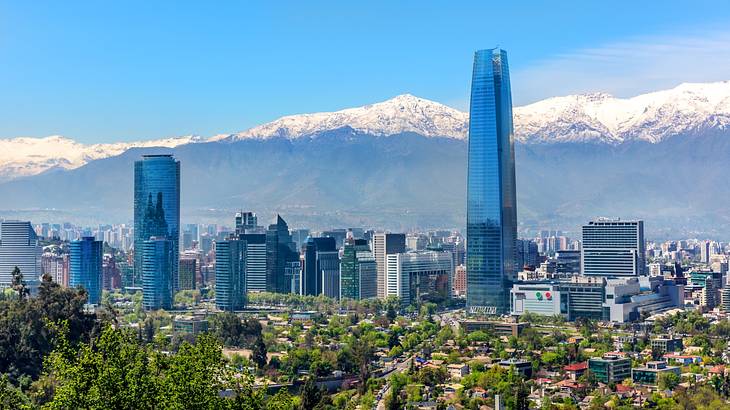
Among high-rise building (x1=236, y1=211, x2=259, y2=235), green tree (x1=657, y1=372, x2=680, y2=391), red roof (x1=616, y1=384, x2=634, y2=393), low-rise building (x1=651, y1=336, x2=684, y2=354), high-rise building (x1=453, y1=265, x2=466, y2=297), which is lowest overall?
red roof (x1=616, y1=384, x2=634, y2=393)

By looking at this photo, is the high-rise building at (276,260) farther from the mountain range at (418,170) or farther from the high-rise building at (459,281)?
the mountain range at (418,170)

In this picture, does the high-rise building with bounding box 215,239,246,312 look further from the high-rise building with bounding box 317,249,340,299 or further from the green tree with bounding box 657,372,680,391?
the green tree with bounding box 657,372,680,391

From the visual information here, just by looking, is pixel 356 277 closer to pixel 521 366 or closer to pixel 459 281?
pixel 459 281

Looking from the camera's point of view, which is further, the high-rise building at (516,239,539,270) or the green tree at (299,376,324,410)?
the high-rise building at (516,239,539,270)

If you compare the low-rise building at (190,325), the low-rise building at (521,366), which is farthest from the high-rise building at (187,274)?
the low-rise building at (521,366)

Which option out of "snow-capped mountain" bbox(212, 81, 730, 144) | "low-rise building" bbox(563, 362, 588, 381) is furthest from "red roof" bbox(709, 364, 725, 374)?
"snow-capped mountain" bbox(212, 81, 730, 144)
